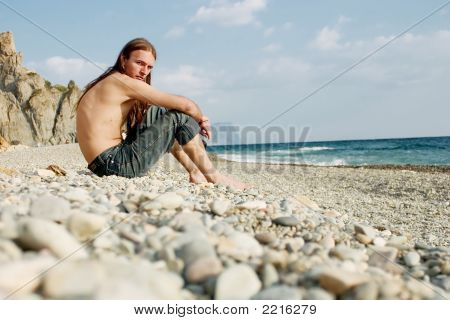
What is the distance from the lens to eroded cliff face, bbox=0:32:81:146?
29.8 metres

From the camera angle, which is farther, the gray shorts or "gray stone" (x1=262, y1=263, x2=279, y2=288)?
the gray shorts

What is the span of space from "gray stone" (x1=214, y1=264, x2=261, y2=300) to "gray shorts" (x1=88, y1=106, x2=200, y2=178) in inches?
116

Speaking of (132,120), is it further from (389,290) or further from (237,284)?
(389,290)

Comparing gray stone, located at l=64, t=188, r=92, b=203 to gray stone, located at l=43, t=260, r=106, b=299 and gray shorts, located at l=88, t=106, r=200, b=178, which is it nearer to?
gray stone, located at l=43, t=260, r=106, b=299

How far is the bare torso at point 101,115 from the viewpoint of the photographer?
14.8 ft

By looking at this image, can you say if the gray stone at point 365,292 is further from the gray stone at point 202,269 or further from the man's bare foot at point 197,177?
the man's bare foot at point 197,177

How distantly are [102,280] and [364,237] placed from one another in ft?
5.92

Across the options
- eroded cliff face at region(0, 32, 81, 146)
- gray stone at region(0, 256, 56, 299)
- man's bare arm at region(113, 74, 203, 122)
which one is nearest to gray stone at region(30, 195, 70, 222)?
gray stone at region(0, 256, 56, 299)

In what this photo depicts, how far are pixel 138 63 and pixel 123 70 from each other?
0.65 ft

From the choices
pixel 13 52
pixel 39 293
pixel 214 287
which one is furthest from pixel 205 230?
pixel 13 52

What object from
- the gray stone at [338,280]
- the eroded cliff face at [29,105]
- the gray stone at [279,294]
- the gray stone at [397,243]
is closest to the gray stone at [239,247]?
the gray stone at [279,294]

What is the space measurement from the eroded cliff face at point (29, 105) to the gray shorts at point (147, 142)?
2638cm

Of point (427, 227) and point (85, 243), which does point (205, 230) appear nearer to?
point (85, 243)

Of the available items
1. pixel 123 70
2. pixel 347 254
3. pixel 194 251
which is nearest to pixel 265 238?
pixel 347 254
